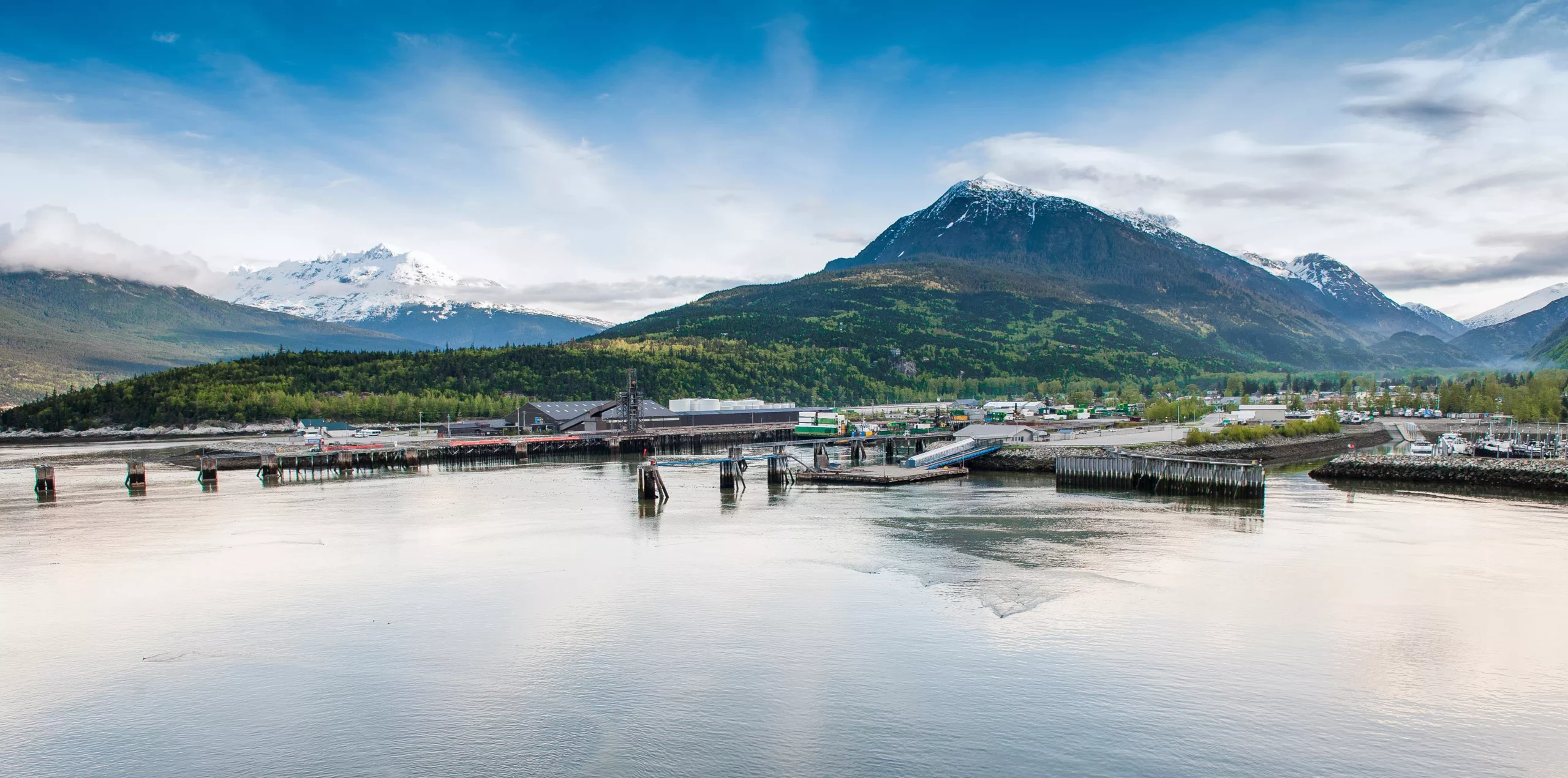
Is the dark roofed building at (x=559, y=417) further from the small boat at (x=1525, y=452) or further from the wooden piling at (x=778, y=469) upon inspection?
the small boat at (x=1525, y=452)

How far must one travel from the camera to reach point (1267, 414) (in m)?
82.5

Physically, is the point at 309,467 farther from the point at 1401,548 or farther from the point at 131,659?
the point at 1401,548

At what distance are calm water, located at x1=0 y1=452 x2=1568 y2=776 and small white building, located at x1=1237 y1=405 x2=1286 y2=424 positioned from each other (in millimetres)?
45625

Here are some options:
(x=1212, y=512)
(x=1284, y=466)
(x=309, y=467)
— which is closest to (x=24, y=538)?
(x=309, y=467)

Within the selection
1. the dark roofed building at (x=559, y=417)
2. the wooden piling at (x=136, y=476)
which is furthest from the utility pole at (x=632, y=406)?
the wooden piling at (x=136, y=476)

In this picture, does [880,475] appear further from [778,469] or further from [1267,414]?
[1267,414]

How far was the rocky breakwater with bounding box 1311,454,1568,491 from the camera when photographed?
44281 millimetres

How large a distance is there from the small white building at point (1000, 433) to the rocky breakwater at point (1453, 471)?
792 inches

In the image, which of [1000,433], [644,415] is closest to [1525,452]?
[1000,433]

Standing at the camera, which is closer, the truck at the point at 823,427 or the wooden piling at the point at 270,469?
the wooden piling at the point at 270,469

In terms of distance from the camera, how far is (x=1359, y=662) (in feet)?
60.3

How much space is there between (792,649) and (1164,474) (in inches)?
1288

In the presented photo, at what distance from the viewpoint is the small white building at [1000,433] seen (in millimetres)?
67125

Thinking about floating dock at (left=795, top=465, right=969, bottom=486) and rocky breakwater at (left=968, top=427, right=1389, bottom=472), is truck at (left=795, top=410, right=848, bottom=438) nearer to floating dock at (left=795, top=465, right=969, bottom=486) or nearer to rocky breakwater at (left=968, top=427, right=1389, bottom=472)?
rocky breakwater at (left=968, top=427, right=1389, bottom=472)
